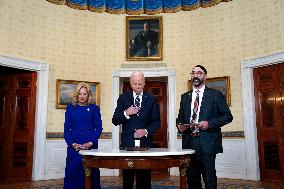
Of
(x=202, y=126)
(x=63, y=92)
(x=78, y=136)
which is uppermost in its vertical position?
(x=63, y=92)

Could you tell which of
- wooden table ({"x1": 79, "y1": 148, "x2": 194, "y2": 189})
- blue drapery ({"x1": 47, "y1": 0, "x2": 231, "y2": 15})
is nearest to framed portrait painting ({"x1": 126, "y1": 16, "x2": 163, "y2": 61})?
blue drapery ({"x1": 47, "y1": 0, "x2": 231, "y2": 15})

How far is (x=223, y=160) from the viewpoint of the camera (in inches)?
285

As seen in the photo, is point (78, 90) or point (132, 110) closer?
point (132, 110)

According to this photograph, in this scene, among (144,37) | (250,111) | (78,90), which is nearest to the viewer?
(78,90)

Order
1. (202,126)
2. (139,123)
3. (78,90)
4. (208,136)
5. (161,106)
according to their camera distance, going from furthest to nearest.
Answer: (161,106), (78,90), (139,123), (208,136), (202,126)

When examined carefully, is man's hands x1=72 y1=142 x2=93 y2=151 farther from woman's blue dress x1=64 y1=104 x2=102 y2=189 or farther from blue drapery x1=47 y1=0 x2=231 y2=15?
blue drapery x1=47 y1=0 x2=231 y2=15

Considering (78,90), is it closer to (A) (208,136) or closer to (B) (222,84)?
(A) (208,136)

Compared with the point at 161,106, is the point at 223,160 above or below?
below

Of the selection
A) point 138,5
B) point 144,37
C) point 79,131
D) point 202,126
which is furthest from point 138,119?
point 138,5

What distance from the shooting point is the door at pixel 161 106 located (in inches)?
342

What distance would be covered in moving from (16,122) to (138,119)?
4999 millimetres

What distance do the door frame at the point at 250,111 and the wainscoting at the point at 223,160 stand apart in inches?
6.0

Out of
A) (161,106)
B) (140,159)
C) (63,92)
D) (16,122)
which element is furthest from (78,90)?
(161,106)

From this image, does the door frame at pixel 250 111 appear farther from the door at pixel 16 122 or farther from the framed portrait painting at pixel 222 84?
the door at pixel 16 122
